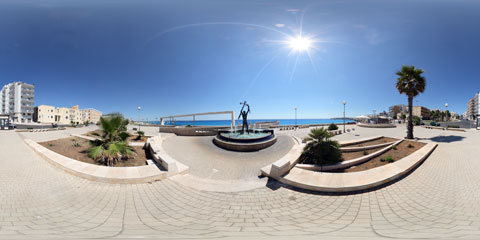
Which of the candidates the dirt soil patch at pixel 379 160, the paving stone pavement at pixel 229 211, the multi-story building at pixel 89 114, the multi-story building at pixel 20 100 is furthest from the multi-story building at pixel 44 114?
the dirt soil patch at pixel 379 160

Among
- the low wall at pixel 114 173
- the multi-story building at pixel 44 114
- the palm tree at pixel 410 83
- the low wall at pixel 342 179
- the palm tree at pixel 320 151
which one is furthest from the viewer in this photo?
the multi-story building at pixel 44 114

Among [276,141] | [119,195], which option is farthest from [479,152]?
[119,195]

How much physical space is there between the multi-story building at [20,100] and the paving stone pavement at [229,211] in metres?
A: 90.0

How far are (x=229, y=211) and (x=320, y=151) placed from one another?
5253 mm

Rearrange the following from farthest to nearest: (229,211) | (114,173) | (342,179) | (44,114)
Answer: (44,114), (114,173), (342,179), (229,211)

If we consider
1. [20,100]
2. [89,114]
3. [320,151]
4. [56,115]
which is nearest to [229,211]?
[320,151]

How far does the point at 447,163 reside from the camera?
7734 mm

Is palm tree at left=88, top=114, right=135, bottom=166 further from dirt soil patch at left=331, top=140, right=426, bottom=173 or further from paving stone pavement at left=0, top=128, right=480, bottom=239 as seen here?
dirt soil patch at left=331, top=140, right=426, bottom=173

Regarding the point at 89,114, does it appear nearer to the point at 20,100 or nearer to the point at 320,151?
the point at 20,100

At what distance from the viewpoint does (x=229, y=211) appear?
159 inches

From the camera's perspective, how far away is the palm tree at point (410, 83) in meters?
14.5

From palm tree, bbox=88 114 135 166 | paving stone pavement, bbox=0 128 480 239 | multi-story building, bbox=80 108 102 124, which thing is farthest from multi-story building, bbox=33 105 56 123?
paving stone pavement, bbox=0 128 480 239

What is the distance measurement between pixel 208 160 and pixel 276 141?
5667 millimetres

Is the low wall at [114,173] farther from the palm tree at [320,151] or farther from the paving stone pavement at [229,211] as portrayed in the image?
the palm tree at [320,151]
